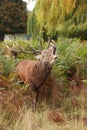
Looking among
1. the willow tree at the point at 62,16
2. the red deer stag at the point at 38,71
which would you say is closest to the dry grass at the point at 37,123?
the red deer stag at the point at 38,71

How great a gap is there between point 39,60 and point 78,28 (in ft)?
29.3

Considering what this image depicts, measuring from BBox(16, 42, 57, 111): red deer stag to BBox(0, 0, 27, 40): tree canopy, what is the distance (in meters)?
35.7

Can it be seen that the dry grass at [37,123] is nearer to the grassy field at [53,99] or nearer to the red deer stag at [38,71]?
the grassy field at [53,99]

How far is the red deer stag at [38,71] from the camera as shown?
1037cm

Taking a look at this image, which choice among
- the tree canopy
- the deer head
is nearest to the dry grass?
the deer head

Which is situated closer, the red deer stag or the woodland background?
the woodland background

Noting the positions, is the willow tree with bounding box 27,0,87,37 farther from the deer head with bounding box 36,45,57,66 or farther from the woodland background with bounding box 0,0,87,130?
the deer head with bounding box 36,45,57,66

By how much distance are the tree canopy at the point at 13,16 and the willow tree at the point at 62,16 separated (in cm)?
2599

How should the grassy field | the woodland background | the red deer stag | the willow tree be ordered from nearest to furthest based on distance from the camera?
the grassy field < the woodland background < the red deer stag < the willow tree

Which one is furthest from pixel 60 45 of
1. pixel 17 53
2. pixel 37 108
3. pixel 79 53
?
pixel 37 108

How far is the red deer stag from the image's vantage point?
10367 mm

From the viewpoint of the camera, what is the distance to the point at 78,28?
63.4 ft

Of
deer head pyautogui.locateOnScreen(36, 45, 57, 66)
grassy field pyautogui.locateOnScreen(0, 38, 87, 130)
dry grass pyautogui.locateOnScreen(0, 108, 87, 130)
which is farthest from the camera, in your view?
deer head pyautogui.locateOnScreen(36, 45, 57, 66)

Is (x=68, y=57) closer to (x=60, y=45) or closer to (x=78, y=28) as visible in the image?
(x=60, y=45)
